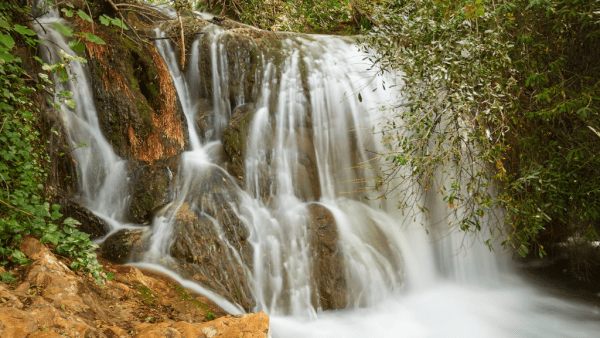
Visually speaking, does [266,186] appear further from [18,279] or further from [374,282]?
[18,279]

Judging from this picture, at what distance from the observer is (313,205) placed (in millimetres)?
6074

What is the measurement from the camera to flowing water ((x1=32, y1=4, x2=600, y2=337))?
16.1 ft

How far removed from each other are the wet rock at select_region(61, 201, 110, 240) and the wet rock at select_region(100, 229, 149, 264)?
20cm

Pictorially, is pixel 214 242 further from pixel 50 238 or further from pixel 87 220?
pixel 50 238

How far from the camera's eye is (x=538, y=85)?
397 cm

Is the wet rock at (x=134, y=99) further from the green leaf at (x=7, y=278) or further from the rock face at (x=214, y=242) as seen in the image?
the green leaf at (x=7, y=278)

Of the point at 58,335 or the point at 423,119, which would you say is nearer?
the point at 58,335

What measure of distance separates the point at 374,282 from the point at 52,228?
14.5ft

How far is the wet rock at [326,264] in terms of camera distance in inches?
200

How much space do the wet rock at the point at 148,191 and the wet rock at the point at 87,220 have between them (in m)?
0.43

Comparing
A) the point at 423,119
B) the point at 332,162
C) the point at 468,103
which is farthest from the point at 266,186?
the point at 468,103

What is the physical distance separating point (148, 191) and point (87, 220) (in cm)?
88

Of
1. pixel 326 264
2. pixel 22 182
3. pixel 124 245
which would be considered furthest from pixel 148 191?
pixel 326 264

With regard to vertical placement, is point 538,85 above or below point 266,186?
above
